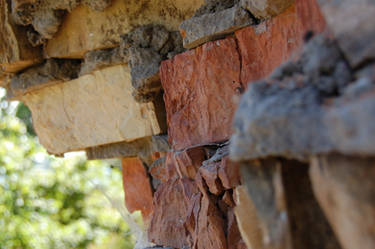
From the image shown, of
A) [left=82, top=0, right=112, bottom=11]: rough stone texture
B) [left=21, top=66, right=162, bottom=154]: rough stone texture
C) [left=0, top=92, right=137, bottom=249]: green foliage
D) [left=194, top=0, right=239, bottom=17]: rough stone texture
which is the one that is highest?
[left=82, top=0, right=112, bottom=11]: rough stone texture

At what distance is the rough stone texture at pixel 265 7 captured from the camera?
158 centimetres

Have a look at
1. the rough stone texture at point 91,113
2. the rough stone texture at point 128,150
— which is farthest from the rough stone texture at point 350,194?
the rough stone texture at point 128,150

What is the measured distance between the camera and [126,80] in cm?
262

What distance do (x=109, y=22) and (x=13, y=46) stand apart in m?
0.64

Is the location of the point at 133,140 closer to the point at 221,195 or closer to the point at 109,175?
the point at 221,195

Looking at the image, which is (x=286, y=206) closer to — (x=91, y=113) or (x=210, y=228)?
(x=210, y=228)

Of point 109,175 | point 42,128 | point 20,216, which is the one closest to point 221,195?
point 42,128

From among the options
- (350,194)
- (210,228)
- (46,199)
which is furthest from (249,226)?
(46,199)

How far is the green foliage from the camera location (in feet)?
22.7

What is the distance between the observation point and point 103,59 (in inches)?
102

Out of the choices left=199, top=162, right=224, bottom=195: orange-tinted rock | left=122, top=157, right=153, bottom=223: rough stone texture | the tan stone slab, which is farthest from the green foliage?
left=199, top=162, right=224, bottom=195: orange-tinted rock

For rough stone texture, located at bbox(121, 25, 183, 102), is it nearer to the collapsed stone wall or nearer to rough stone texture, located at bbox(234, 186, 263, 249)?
the collapsed stone wall

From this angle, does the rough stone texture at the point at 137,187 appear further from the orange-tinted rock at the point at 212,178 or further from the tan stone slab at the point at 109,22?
the orange-tinted rock at the point at 212,178

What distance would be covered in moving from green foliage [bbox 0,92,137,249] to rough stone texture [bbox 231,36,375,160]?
601cm
